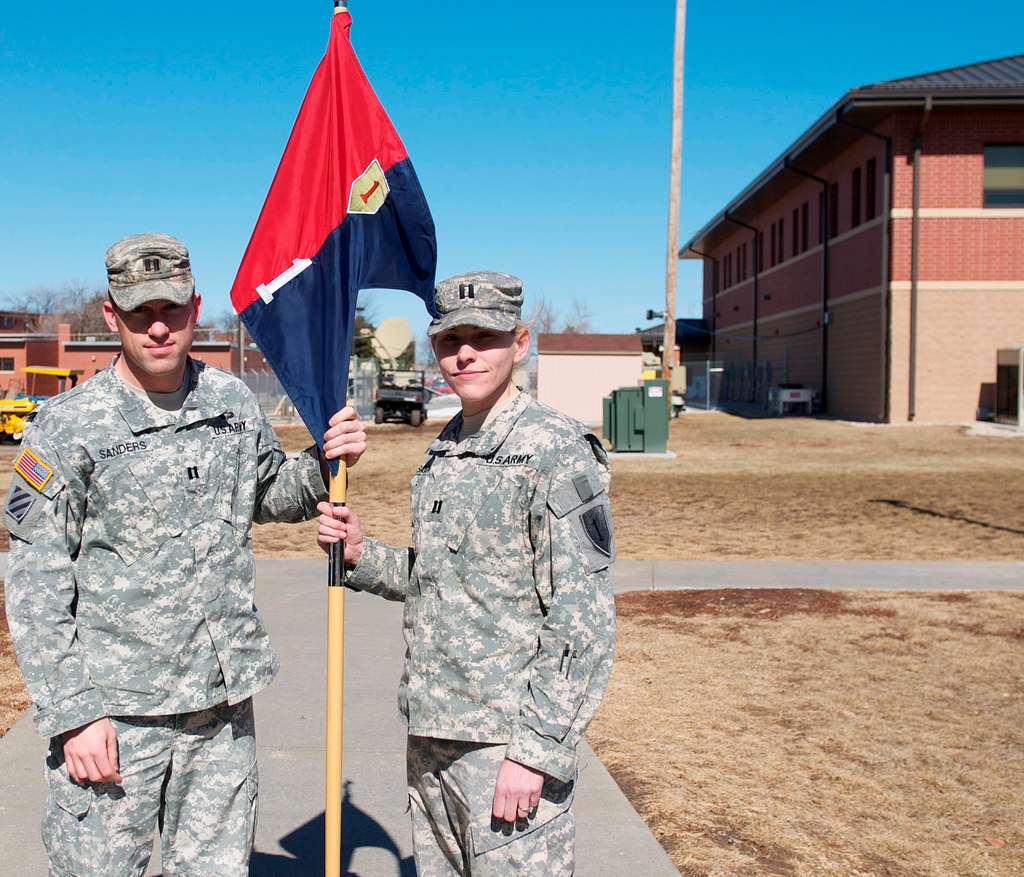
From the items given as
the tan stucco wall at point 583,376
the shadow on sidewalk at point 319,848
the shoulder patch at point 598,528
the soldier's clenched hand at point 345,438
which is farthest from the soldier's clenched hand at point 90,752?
the tan stucco wall at point 583,376

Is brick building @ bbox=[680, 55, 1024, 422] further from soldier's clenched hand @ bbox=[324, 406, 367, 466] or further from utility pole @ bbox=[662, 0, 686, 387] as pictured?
soldier's clenched hand @ bbox=[324, 406, 367, 466]

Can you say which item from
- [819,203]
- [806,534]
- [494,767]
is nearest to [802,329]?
[819,203]

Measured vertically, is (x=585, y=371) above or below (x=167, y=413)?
above

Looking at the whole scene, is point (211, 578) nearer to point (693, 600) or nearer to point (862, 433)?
point (693, 600)

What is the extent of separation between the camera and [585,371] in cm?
3731

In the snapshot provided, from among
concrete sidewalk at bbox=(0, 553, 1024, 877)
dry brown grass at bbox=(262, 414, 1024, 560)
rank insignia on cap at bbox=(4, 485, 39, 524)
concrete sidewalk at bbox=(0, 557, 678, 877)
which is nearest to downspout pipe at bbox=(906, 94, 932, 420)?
dry brown grass at bbox=(262, 414, 1024, 560)

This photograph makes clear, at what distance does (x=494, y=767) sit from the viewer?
8.37 feet

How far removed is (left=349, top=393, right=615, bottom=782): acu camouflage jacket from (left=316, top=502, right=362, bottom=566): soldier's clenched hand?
27 cm

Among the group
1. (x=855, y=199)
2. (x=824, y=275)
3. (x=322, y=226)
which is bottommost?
(x=322, y=226)

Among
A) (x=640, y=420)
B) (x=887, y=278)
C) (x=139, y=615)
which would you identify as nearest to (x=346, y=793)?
(x=139, y=615)

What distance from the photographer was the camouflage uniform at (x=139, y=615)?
2568 millimetres

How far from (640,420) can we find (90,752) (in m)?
19.7

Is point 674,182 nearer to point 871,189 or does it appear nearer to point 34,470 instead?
point 871,189

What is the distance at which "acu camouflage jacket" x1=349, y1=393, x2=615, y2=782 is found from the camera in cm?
246
